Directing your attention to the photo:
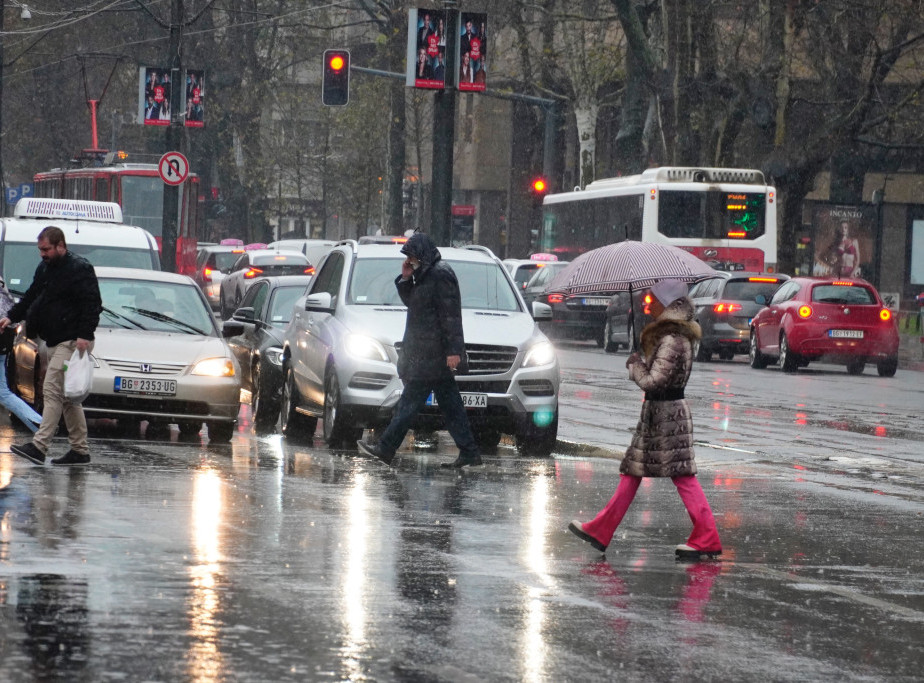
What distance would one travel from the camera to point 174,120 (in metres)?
34.3

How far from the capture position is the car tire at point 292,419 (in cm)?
1645

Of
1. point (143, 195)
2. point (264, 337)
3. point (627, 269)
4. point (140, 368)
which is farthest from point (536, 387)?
point (143, 195)

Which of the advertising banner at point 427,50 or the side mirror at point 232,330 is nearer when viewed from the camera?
the side mirror at point 232,330

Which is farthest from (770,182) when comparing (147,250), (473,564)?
(473,564)

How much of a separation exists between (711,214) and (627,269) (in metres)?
24.9

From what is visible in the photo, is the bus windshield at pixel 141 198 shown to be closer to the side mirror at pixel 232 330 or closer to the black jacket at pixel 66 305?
the side mirror at pixel 232 330

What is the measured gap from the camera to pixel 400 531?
1010cm

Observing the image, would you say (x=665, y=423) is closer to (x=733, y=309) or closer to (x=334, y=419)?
(x=334, y=419)

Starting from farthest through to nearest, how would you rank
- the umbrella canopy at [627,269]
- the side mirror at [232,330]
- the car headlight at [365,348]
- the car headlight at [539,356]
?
the side mirror at [232,330] < the car headlight at [539,356] < the car headlight at [365,348] < the umbrella canopy at [627,269]

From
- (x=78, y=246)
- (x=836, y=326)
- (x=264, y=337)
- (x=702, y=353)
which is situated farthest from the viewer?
(x=702, y=353)

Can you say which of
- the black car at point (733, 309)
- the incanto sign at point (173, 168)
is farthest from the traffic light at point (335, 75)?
the black car at point (733, 309)

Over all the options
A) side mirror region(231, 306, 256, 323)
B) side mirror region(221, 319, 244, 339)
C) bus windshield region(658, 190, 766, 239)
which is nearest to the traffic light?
bus windshield region(658, 190, 766, 239)

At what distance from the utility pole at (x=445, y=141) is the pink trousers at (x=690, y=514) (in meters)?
14.7

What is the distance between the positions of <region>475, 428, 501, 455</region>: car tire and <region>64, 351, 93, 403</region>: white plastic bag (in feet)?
14.1
